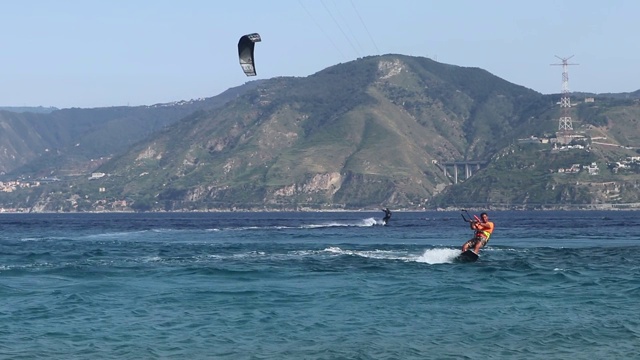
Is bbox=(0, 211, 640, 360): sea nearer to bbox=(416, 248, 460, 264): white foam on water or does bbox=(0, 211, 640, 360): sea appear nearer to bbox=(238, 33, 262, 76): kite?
bbox=(416, 248, 460, 264): white foam on water

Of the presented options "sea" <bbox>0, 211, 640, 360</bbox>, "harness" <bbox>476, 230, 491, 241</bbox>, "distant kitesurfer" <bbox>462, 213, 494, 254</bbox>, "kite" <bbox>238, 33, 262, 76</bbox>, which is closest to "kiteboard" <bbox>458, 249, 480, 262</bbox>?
"distant kitesurfer" <bbox>462, 213, 494, 254</bbox>

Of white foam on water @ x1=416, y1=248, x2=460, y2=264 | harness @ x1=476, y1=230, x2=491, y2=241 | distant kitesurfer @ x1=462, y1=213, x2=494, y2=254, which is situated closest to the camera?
distant kitesurfer @ x1=462, y1=213, x2=494, y2=254

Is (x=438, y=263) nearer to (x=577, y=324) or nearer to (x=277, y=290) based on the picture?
(x=277, y=290)

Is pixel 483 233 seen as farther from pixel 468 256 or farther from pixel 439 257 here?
pixel 439 257

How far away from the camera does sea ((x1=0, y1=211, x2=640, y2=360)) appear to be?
1187 inches

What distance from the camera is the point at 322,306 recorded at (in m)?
37.6

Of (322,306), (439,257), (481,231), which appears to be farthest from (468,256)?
(322,306)

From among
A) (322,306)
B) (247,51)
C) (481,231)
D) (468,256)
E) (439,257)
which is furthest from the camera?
(439,257)

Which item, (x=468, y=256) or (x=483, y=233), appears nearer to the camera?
(x=483, y=233)

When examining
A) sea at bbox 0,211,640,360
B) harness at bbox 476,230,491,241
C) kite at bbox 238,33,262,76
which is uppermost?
kite at bbox 238,33,262,76

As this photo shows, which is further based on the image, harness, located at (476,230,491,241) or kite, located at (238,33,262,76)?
harness, located at (476,230,491,241)

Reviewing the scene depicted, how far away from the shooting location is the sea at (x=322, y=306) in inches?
1187

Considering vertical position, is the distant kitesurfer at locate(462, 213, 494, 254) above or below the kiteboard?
above

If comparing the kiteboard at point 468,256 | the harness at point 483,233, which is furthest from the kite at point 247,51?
the kiteboard at point 468,256
